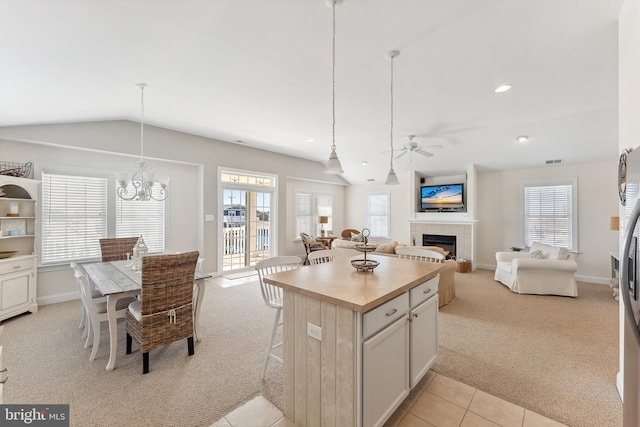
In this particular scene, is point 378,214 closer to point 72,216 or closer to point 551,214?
point 551,214

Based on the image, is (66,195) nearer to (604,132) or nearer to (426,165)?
(426,165)

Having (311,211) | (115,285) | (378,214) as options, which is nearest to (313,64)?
(115,285)

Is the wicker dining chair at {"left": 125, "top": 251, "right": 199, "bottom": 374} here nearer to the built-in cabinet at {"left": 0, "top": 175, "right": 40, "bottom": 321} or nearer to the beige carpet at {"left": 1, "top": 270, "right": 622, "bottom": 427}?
the beige carpet at {"left": 1, "top": 270, "right": 622, "bottom": 427}

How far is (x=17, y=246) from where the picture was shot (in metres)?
3.84

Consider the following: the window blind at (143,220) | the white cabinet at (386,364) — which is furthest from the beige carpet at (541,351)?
the window blind at (143,220)

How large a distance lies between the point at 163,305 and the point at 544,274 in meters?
5.72

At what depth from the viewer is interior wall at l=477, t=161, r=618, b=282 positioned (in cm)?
540

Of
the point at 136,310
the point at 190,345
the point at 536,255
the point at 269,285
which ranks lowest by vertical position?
the point at 190,345

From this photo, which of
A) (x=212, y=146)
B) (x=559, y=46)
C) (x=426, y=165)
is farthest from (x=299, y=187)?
(x=559, y=46)

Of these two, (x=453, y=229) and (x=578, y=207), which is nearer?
(x=578, y=207)

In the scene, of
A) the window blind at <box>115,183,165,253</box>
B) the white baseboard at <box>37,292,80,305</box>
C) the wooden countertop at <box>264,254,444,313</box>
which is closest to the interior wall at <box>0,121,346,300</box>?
the white baseboard at <box>37,292,80,305</box>

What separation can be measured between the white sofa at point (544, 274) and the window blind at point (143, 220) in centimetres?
659

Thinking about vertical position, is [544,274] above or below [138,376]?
above

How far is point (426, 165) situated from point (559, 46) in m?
4.59
